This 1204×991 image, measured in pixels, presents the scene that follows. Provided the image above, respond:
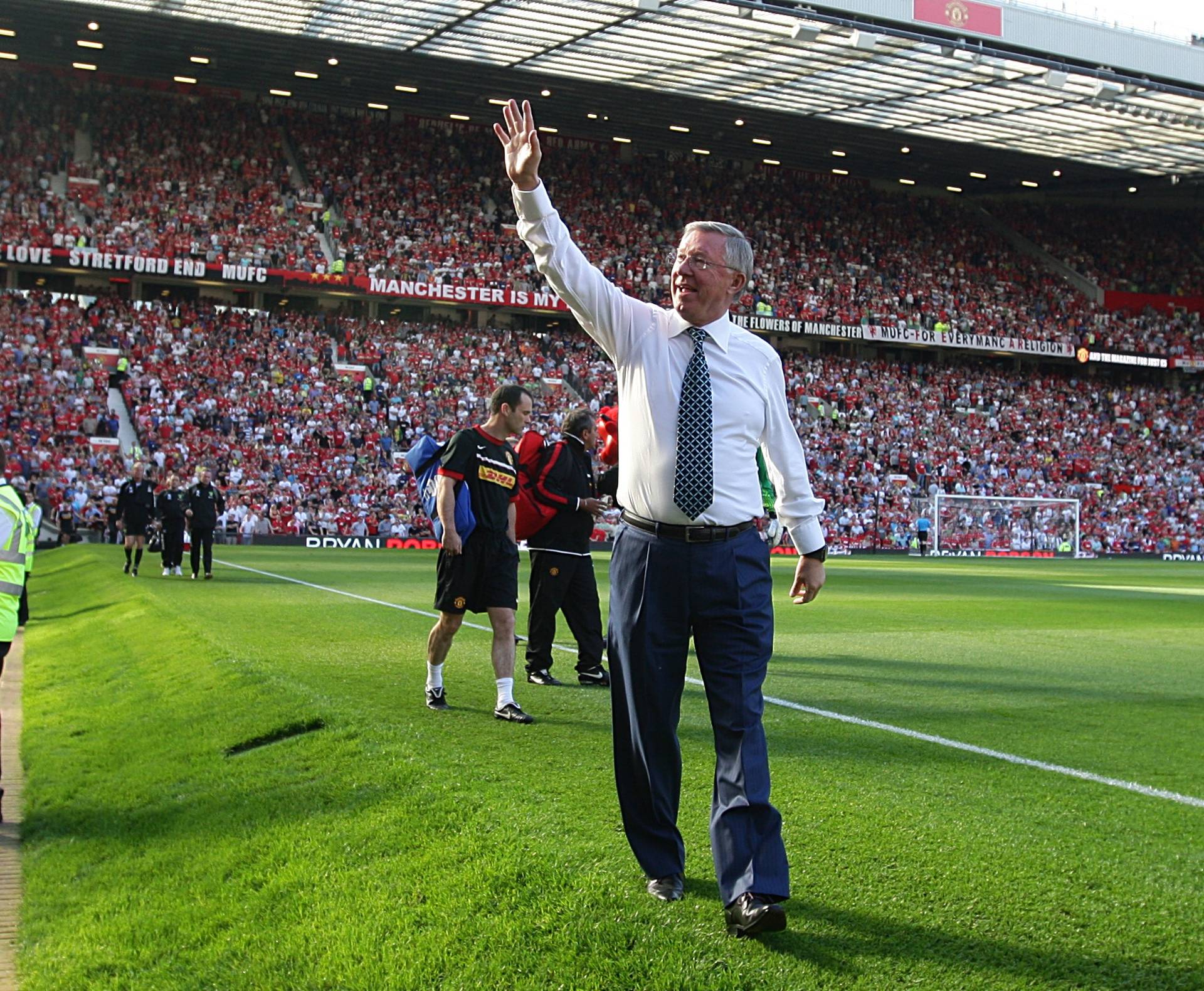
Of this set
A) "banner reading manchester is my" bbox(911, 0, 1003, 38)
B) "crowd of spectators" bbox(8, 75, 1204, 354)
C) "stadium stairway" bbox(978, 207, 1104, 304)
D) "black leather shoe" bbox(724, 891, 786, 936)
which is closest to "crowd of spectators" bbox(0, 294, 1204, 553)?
"crowd of spectators" bbox(8, 75, 1204, 354)

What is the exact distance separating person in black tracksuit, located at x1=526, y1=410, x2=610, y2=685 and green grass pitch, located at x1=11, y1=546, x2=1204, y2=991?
45 cm

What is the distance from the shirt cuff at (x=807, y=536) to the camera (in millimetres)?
4523

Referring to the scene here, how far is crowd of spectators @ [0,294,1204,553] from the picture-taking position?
38531 millimetres

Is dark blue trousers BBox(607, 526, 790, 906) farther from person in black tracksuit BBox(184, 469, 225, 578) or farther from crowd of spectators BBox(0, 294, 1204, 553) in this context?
crowd of spectators BBox(0, 294, 1204, 553)

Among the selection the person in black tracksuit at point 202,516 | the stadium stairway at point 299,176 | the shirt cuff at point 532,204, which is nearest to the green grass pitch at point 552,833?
the shirt cuff at point 532,204

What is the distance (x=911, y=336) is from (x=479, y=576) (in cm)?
4997

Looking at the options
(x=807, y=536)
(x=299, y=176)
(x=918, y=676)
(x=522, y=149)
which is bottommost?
(x=918, y=676)

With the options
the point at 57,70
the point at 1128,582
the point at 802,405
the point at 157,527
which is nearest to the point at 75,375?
the point at 157,527

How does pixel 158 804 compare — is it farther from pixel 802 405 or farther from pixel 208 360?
pixel 802 405

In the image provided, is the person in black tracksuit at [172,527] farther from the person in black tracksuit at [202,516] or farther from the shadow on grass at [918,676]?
the shadow on grass at [918,676]

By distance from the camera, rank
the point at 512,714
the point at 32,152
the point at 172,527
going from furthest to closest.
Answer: the point at 32,152 → the point at 172,527 → the point at 512,714

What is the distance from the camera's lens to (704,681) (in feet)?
14.0

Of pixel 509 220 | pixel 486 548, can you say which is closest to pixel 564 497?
pixel 486 548

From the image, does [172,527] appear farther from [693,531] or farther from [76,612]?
[693,531]
